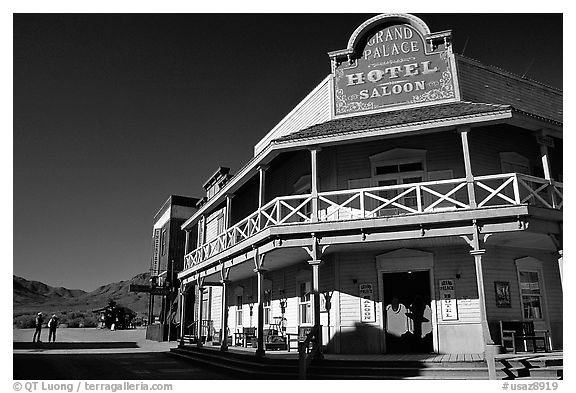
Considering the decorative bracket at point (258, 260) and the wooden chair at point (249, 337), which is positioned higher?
the decorative bracket at point (258, 260)

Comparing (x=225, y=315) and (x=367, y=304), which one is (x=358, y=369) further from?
(x=225, y=315)

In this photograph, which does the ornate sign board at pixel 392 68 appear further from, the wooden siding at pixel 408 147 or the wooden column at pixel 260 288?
the wooden column at pixel 260 288

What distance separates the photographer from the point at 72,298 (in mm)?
73812

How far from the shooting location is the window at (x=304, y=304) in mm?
15404

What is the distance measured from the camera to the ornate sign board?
48.0 ft

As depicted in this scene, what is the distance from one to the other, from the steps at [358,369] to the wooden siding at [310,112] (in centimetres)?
781

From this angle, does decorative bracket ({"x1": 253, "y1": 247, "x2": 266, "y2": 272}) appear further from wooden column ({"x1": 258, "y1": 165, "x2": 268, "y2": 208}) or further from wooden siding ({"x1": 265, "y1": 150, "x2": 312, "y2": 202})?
wooden siding ({"x1": 265, "y1": 150, "x2": 312, "y2": 202})

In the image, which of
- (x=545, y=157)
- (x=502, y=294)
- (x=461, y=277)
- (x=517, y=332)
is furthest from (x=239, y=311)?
(x=545, y=157)

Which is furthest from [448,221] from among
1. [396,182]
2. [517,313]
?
[517,313]

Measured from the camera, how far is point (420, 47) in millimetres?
15047

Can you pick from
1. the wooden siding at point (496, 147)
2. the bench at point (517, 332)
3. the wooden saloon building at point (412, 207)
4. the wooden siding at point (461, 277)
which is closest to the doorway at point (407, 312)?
the wooden saloon building at point (412, 207)

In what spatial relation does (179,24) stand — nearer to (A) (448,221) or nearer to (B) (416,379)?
(A) (448,221)

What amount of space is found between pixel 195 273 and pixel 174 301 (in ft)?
32.2
